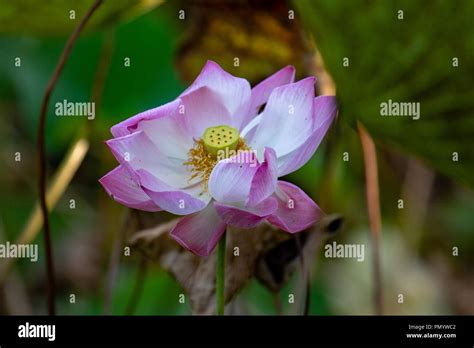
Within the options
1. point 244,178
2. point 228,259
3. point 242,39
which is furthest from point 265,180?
point 242,39

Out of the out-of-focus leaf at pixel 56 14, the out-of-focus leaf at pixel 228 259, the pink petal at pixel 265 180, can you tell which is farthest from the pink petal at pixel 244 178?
the out-of-focus leaf at pixel 56 14

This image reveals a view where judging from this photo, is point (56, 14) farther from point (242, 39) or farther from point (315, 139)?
point (315, 139)

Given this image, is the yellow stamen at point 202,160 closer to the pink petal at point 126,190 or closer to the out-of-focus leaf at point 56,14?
the pink petal at point 126,190

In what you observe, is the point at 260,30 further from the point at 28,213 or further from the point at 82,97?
the point at 28,213

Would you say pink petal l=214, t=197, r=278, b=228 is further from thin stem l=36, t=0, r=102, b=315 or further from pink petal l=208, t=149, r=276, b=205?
thin stem l=36, t=0, r=102, b=315

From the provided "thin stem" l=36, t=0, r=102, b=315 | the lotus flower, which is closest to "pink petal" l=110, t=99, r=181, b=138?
the lotus flower
